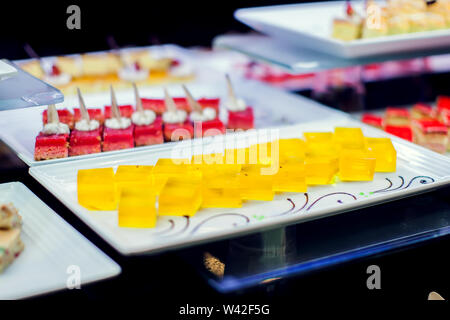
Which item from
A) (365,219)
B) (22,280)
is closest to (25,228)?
(22,280)

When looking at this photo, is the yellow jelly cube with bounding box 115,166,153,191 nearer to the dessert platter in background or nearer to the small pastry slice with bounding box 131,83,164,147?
the small pastry slice with bounding box 131,83,164,147

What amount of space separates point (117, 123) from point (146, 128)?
0.44 ft

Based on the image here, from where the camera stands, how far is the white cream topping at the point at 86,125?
2521 millimetres

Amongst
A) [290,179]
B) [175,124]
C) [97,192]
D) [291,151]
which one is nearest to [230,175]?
[290,179]

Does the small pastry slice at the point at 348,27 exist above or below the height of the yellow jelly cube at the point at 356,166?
above

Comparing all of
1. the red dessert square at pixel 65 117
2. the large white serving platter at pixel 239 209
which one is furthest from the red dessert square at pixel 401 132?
the red dessert square at pixel 65 117

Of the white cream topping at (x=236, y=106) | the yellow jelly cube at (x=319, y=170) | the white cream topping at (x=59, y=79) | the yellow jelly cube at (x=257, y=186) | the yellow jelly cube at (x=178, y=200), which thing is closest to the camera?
the yellow jelly cube at (x=178, y=200)

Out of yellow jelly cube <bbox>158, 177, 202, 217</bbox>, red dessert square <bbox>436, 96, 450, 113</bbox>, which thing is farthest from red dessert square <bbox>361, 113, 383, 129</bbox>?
yellow jelly cube <bbox>158, 177, 202, 217</bbox>

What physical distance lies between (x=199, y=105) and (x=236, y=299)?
1.24 metres

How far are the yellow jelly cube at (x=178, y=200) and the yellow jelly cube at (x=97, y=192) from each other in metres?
0.18

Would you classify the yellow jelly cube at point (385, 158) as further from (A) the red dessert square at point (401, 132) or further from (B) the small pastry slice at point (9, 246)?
(B) the small pastry slice at point (9, 246)

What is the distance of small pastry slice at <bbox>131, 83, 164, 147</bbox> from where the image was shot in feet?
8.52

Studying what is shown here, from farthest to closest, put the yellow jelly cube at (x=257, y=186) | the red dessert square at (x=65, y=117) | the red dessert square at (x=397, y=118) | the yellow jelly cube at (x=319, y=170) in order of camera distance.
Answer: the red dessert square at (x=397, y=118)
the red dessert square at (x=65, y=117)
the yellow jelly cube at (x=319, y=170)
the yellow jelly cube at (x=257, y=186)
